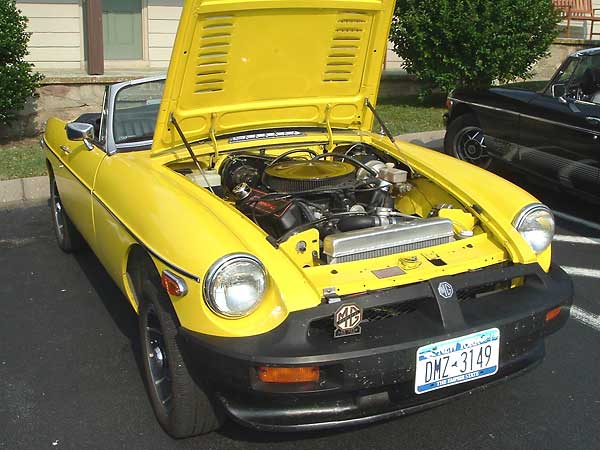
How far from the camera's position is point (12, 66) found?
25.0ft

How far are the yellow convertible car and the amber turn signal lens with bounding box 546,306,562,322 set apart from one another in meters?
0.04

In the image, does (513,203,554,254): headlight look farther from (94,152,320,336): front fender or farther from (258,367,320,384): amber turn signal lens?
(258,367,320,384): amber turn signal lens

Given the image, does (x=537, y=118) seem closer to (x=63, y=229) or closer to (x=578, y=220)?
(x=578, y=220)

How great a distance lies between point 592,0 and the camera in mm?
16625

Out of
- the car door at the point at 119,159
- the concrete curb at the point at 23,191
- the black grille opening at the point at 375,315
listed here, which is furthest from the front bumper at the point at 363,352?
the concrete curb at the point at 23,191

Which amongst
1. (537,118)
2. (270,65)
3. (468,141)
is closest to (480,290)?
(270,65)

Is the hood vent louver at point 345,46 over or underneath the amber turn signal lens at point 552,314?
over

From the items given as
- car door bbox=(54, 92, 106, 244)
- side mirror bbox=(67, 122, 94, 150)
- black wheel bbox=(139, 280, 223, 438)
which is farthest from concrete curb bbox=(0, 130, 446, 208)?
black wheel bbox=(139, 280, 223, 438)

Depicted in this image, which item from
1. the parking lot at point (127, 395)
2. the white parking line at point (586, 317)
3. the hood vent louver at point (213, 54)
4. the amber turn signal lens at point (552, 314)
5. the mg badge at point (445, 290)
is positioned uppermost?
the hood vent louver at point (213, 54)

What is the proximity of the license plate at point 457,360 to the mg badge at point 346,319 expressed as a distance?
0.25 meters

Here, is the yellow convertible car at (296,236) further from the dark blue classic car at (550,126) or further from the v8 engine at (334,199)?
the dark blue classic car at (550,126)

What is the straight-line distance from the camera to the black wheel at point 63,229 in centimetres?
474

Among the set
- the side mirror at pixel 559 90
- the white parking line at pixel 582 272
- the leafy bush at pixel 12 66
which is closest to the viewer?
the white parking line at pixel 582 272

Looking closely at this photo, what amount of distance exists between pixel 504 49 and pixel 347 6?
22.1 ft
